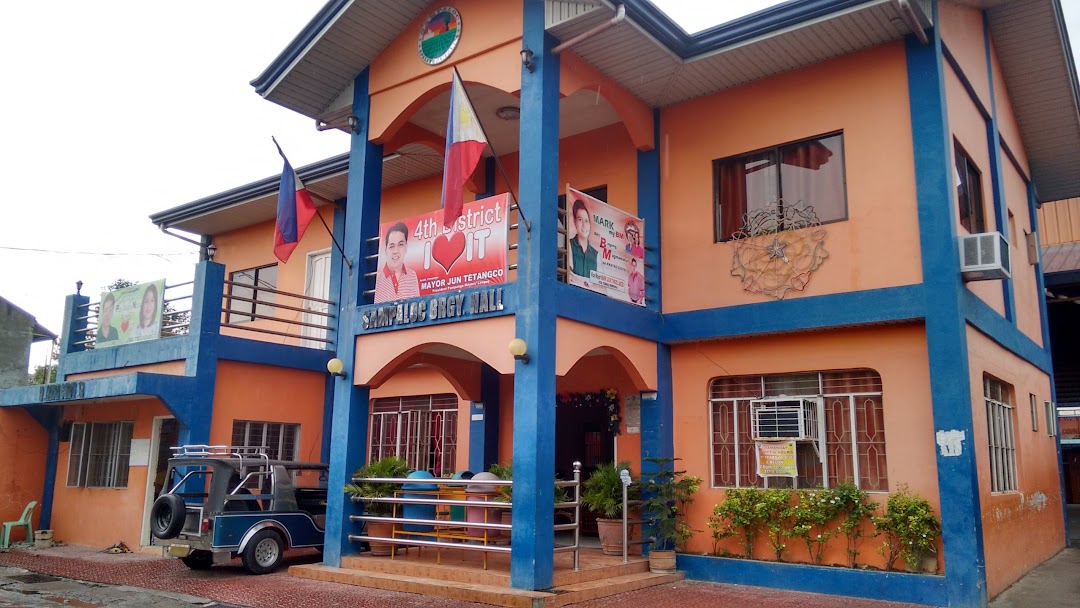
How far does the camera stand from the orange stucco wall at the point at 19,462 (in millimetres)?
15695

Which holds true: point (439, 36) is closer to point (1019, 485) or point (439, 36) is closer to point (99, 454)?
point (99, 454)

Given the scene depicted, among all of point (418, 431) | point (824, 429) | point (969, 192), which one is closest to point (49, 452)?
point (418, 431)

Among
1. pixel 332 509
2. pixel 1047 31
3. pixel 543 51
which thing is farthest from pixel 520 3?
pixel 1047 31

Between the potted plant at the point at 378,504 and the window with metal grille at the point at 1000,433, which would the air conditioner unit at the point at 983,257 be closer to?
the window with metal grille at the point at 1000,433

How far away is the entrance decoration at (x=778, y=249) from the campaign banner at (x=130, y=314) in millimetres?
9564

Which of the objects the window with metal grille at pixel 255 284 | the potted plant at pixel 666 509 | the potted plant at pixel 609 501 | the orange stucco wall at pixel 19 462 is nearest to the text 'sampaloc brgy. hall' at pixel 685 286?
the potted plant at pixel 666 509

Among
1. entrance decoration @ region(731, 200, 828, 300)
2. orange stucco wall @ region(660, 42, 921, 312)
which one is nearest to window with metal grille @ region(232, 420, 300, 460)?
orange stucco wall @ region(660, 42, 921, 312)

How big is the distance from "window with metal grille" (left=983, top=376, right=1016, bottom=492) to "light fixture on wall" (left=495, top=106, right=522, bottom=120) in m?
7.69

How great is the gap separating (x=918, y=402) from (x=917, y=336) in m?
0.80

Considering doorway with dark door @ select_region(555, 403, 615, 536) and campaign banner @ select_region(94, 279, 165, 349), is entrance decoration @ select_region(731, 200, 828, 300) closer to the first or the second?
doorway with dark door @ select_region(555, 403, 615, 536)

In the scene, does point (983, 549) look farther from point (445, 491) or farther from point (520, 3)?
point (520, 3)

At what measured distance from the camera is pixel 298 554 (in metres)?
13.4

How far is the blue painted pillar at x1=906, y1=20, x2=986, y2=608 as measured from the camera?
30.1 ft

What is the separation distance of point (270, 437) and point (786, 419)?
28.9ft
